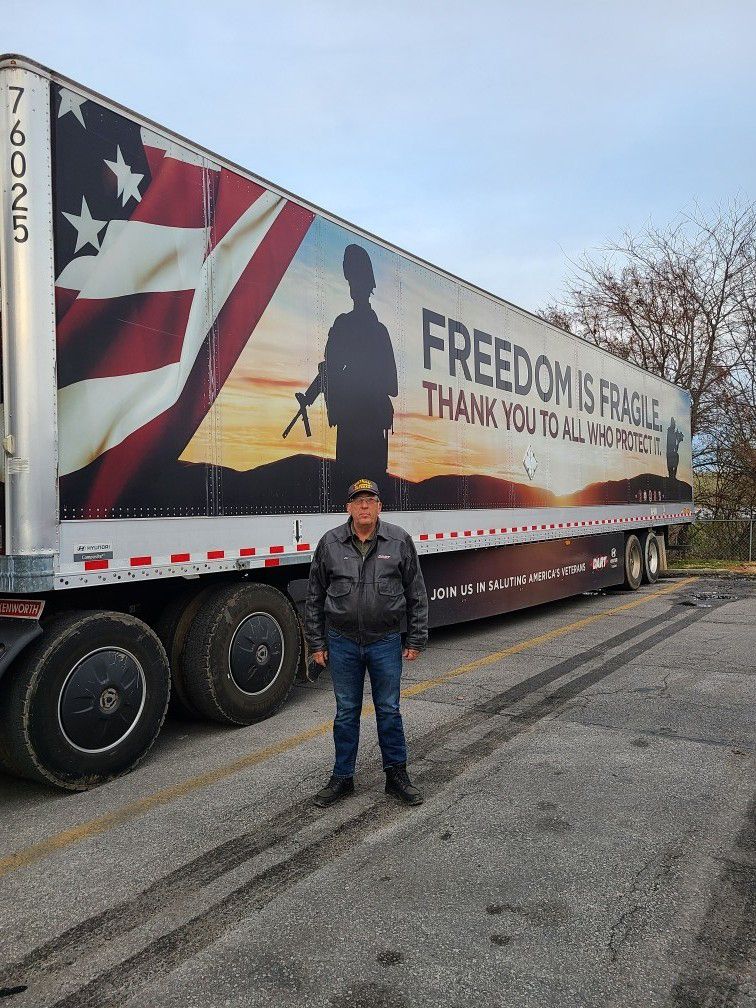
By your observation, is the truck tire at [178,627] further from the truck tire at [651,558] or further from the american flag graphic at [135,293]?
the truck tire at [651,558]

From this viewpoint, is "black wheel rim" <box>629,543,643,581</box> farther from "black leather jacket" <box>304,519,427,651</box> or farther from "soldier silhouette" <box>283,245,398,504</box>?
"black leather jacket" <box>304,519,427,651</box>

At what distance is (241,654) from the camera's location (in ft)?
18.5

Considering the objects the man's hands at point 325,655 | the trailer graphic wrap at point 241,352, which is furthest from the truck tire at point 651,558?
the man's hands at point 325,655

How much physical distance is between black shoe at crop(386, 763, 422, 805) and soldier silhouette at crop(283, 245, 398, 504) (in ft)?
9.69

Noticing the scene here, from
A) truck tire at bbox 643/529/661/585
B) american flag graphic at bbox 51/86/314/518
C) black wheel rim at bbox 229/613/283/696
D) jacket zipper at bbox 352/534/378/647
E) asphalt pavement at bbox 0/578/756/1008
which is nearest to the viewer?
asphalt pavement at bbox 0/578/756/1008

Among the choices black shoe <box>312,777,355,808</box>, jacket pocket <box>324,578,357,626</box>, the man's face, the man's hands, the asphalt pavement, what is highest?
the man's face

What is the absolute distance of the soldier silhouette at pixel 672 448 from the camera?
15672 millimetres

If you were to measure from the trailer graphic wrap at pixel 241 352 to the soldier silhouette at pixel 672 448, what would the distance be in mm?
7394

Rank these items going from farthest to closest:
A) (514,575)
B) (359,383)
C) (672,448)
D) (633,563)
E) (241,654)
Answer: (672,448)
(633,563)
(514,575)
(359,383)
(241,654)

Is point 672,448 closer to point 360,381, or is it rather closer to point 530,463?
point 530,463

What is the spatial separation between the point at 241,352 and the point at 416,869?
12.4 ft

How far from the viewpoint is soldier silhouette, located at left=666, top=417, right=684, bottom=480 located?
617 inches

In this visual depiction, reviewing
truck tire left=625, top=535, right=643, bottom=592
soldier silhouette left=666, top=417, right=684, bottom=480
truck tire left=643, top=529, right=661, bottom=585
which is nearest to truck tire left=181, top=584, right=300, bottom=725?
truck tire left=625, top=535, right=643, bottom=592

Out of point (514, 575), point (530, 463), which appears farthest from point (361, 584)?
point (530, 463)
